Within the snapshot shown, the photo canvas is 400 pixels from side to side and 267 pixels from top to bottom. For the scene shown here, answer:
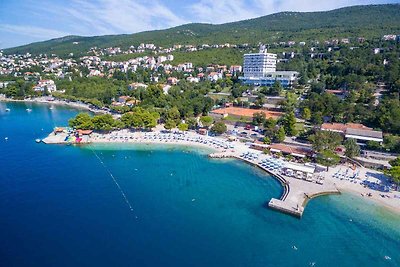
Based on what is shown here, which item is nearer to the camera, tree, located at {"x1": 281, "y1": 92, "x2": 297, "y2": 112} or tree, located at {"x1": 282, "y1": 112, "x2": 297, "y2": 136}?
tree, located at {"x1": 282, "y1": 112, "x2": 297, "y2": 136}

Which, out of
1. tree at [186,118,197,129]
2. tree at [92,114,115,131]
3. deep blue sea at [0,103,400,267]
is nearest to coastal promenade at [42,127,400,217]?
deep blue sea at [0,103,400,267]

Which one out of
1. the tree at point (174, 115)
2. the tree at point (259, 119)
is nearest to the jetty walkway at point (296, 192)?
the tree at point (259, 119)

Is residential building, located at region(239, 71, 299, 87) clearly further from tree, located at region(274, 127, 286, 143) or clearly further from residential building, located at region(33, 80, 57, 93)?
residential building, located at region(33, 80, 57, 93)

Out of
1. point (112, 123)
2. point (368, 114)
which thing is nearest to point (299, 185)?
point (368, 114)

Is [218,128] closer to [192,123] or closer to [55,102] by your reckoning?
[192,123]

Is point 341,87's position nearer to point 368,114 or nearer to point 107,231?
point 368,114

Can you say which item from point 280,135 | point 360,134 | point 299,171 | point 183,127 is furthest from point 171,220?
point 360,134
